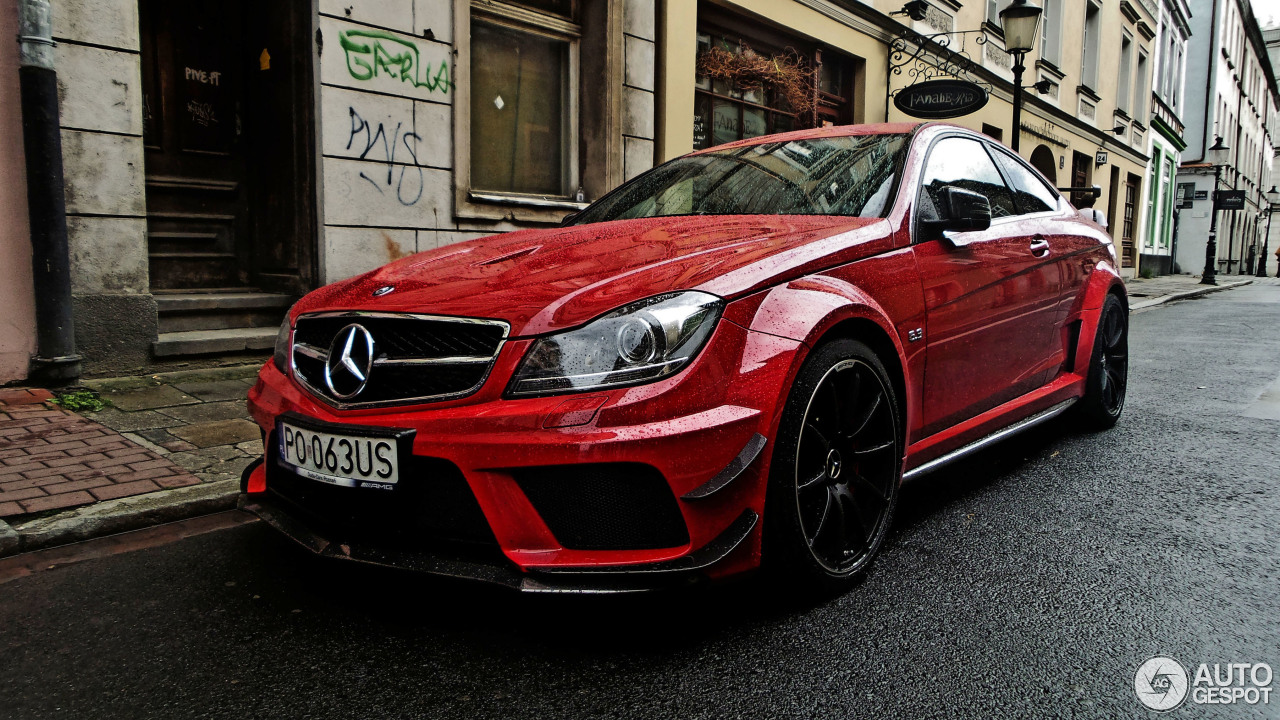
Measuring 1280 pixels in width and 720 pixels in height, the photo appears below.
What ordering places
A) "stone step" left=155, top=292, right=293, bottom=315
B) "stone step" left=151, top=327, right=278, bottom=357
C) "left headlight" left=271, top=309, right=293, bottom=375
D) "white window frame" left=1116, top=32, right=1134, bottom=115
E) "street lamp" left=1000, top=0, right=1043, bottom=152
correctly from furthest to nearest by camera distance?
"white window frame" left=1116, top=32, right=1134, bottom=115, "street lamp" left=1000, top=0, right=1043, bottom=152, "stone step" left=155, top=292, right=293, bottom=315, "stone step" left=151, top=327, right=278, bottom=357, "left headlight" left=271, top=309, right=293, bottom=375

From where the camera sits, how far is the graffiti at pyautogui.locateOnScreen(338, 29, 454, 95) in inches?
266

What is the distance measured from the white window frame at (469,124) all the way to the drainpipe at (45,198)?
9.77 feet

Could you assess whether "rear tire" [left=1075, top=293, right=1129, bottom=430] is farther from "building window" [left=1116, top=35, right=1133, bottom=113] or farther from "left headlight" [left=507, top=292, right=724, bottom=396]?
"building window" [left=1116, top=35, right=1133, bottom=113]

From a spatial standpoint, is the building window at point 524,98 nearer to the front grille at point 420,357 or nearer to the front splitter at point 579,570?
the front grille at point 420,357

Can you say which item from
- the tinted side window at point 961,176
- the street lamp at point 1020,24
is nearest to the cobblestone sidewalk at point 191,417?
the tinted side window at point 961,176

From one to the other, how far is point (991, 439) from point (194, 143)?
594 cm

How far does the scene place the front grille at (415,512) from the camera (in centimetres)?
218

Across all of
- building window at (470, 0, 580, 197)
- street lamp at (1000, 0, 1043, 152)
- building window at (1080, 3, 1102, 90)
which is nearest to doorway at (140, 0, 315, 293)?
building window at (470, 0, 580, 197)

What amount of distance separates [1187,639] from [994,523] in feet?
3.24

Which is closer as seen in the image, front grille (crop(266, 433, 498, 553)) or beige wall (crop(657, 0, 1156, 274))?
front grille (crop(266, 433, 498, 553))

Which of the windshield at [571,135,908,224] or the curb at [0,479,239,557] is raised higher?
the windshield at [571,135,908,224]

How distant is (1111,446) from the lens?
14.9 feet

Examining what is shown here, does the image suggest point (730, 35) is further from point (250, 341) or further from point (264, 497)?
point (264, 497)

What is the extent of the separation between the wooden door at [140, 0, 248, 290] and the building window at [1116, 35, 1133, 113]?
78.4 ft
